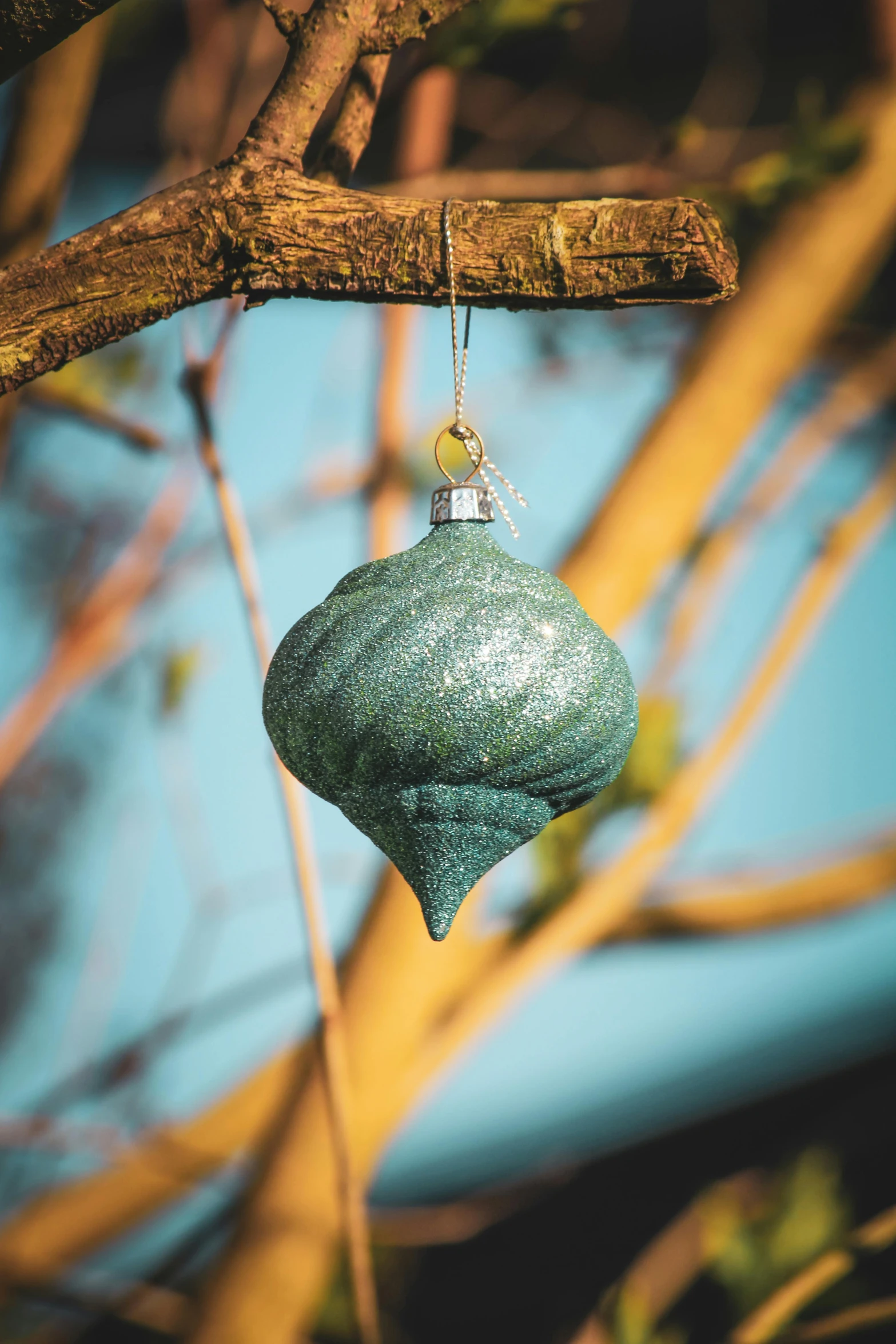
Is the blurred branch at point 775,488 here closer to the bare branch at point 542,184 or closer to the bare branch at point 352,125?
the bare branch at point 542,184

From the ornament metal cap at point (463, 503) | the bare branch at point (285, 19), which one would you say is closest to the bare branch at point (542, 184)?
the bare branch at point (285, 19)

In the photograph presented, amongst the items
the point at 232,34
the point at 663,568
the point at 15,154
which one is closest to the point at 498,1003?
the point at 663,568

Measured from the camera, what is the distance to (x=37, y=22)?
437 millimetres

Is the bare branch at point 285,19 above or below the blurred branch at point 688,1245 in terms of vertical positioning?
above

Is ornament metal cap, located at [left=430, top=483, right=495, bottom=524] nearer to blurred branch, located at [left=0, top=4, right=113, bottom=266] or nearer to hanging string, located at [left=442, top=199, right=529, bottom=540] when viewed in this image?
hanging string, located at [left=442, top=199, right=529, bottom=540]

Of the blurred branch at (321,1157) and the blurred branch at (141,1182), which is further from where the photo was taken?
the blurred branch at (141,1182)

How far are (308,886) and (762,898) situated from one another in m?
0.62

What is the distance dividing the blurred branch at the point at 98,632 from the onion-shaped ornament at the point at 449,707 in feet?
2.08

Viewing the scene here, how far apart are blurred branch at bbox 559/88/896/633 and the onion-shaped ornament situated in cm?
58

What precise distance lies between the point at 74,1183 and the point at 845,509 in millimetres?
1129

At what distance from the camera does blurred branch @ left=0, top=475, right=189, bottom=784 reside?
1020mm

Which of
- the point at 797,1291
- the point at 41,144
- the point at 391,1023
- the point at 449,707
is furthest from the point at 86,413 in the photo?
the point at 797,1291

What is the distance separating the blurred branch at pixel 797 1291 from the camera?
870 millimetres

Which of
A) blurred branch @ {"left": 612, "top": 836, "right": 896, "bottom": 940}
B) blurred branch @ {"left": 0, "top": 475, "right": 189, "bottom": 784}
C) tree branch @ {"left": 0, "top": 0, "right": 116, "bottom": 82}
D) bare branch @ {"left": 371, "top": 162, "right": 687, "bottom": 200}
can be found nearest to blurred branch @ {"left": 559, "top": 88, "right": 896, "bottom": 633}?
bare branch @ {"left": 371, "top": 162, "right": 687, "bottom": 200}
